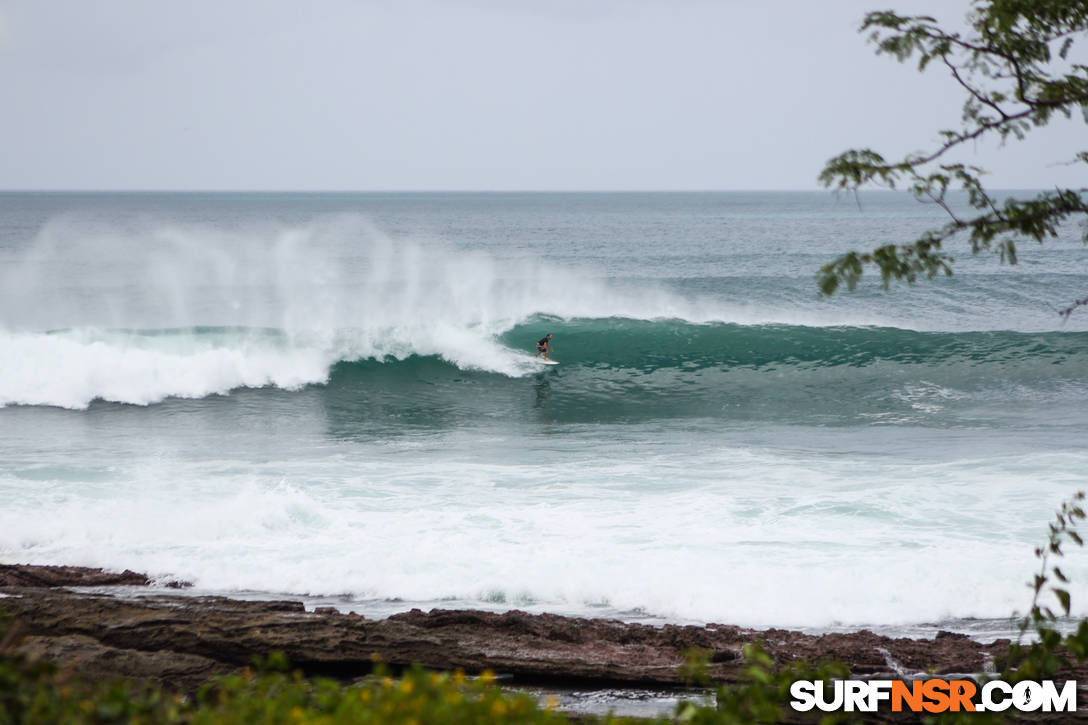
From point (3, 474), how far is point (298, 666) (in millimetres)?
7657

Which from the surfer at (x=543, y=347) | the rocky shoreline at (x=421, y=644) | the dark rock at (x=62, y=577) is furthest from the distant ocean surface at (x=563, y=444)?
the rocky shoreline at (x=421, y=644)

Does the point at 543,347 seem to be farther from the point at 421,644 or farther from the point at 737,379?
the point at 421,644

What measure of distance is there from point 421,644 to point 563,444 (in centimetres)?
777

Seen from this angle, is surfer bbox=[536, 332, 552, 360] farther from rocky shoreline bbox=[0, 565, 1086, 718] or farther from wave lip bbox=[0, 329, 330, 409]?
rocky shoreline bbox=[0, 565, 1086, 718]

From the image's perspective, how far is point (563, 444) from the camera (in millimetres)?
13094

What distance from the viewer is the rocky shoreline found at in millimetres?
5168

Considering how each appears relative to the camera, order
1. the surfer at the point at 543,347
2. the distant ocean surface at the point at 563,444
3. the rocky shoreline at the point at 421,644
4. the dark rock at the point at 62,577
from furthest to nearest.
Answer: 1. the surfer at the point at 543,347
2. the distant ocean surface at the point at 563,444
3. the dark rock at the point at 62,577
4. the rocky shoreline at the point at 421,644

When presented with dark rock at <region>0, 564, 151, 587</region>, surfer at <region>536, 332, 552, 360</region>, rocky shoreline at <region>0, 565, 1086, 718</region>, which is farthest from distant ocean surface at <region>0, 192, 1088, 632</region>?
rocky shoreline at <region>0, 565, 1086, 718</region>

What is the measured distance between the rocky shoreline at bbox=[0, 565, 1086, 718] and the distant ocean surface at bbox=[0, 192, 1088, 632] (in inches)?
36.4

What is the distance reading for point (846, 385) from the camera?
57.6ft

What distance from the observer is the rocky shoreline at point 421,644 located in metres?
5.17

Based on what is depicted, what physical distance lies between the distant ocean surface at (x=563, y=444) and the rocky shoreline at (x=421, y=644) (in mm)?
924

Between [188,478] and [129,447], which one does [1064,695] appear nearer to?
[188,478]

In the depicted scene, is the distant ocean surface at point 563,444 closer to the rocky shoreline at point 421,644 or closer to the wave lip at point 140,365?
the wave lip at point 140,365
